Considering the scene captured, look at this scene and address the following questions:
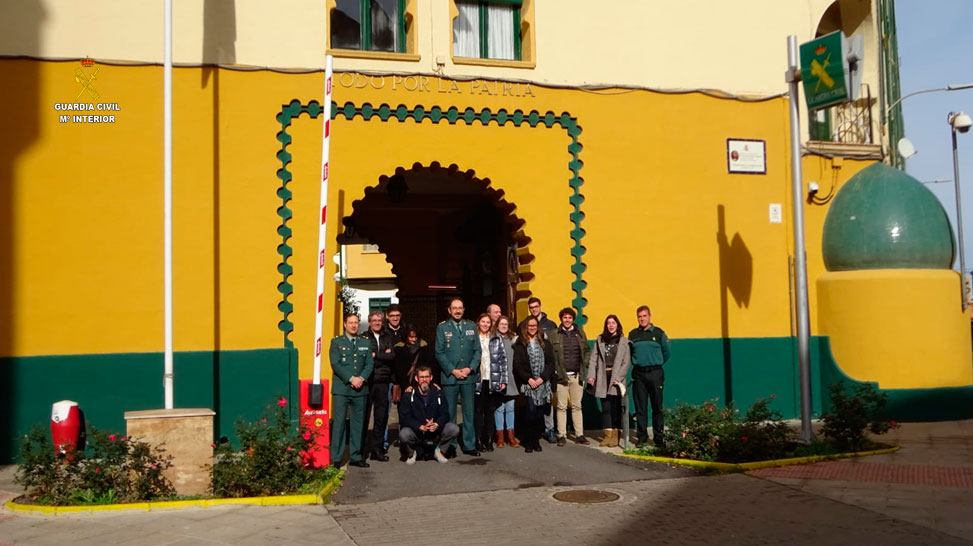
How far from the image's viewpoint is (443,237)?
71.4 feet

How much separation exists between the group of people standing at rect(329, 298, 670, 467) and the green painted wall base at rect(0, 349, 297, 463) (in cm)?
161

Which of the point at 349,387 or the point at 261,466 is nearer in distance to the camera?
the point at 261,466

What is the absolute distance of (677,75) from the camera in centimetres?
1454

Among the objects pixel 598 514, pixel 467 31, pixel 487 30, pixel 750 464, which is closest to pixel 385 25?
pixel 467 31

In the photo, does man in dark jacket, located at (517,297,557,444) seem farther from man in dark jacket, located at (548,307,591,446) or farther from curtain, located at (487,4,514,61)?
curtain, located at (487,4,514,61)

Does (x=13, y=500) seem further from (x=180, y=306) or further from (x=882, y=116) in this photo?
(x=882, y=116)

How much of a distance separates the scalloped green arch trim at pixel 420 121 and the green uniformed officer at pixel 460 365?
2.25m

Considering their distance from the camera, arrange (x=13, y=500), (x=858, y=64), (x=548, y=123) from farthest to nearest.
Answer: (x=548, y=123)
(x=858, y=64)
(x=13, y=500)

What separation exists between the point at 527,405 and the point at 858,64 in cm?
571

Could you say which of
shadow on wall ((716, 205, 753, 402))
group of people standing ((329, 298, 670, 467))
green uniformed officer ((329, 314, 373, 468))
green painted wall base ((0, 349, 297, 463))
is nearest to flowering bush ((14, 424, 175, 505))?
green uniformed officer ((329, 314, 373, 468))

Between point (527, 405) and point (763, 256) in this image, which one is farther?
point (763, 256)

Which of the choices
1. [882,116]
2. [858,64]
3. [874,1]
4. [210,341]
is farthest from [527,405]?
[874,1]

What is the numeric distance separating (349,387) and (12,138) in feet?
17.6

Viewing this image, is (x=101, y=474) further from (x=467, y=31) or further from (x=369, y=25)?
(x=467, y=31)
